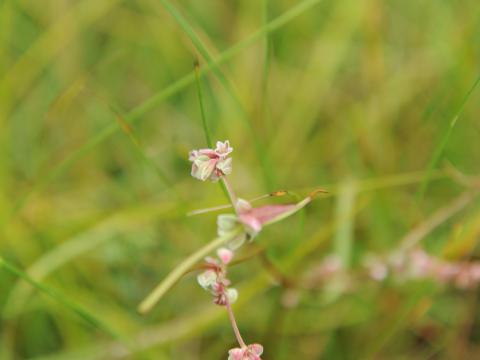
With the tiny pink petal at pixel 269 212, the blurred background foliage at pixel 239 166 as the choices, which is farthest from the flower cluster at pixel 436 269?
the tiny pink petal at pixel 269 212

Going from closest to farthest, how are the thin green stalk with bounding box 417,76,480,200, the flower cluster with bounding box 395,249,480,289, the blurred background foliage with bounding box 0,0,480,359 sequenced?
the thin green stalk with bounding box 417,76,480,200 → the flower cluster with bounding box 395,249,480,289 → the blurred background foliage with bounding box 0,0,480,359

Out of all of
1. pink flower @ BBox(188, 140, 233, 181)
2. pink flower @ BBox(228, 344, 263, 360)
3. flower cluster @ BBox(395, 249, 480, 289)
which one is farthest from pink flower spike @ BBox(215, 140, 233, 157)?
flower cluster @ BBox(395, 249, 480, 289)

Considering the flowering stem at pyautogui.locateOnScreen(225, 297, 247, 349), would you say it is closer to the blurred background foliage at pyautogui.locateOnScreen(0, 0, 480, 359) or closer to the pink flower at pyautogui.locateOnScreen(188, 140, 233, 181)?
the pink flower at pyautogui.locateOnScreen(188, 140, 233, 181)

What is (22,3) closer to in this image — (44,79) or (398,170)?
(44,79)

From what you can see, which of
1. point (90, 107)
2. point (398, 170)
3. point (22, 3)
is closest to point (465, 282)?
point (398, 170)

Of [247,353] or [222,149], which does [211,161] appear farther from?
[247,353]

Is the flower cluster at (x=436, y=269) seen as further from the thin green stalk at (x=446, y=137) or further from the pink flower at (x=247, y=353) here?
the pink flower at (x=247, y=353)
